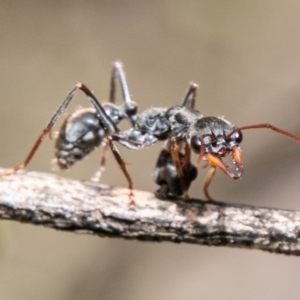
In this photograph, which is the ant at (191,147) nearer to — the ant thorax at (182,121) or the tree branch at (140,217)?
the ant thorax at (182,121)

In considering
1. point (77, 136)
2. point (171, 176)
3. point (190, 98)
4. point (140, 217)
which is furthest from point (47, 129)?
point (190, 98)

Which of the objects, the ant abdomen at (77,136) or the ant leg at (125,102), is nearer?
the ant abdomen at (77,136)

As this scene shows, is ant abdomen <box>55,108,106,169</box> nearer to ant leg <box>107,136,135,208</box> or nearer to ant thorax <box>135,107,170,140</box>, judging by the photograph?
ant thorax <box>135,107,170,140</box>

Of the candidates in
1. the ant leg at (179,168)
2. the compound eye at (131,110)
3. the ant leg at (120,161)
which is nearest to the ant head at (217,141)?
the ant leg at (179,168)

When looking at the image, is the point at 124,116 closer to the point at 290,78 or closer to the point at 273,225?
the point at 273,225

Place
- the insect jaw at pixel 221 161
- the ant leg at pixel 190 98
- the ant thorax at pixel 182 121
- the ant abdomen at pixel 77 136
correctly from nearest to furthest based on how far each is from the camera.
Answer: the insect jaw at pixel 221 161 < the ant thorax at pixel 182 121 < the ant abdomen at pixel 77 136 < the ant leg at pixel 190 98

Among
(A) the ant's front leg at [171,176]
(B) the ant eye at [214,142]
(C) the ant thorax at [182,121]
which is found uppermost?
(C) the ant thorax at [182,121]

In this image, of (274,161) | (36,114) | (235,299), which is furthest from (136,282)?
(36,114)
